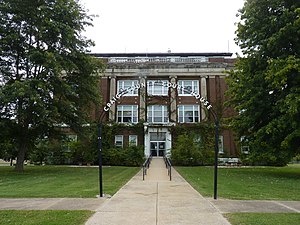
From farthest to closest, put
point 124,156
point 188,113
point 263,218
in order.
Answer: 1. point 188,113
2. point 124,156
3. point 263,218

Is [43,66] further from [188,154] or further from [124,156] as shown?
[188,154]

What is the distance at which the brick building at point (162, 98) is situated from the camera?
136 ft

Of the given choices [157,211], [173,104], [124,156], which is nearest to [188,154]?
[124,156]

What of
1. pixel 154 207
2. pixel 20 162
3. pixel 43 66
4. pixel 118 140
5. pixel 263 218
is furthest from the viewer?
pixel 118 140

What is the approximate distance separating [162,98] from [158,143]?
6027 mm

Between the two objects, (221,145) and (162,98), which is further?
(162,98)

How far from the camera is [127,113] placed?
4288 centimetres

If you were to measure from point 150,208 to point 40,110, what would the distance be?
48.0 ft

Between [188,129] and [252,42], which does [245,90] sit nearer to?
[252,42]

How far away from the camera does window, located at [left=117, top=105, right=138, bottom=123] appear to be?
42625mm

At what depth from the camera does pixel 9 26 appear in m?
23.6

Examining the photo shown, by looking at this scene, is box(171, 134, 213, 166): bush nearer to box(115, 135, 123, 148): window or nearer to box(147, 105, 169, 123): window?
box(147, 105, 169, 123): window

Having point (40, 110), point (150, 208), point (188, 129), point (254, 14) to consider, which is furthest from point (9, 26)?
point (188, 129)

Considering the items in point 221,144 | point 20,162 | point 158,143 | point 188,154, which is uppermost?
point 158,143
